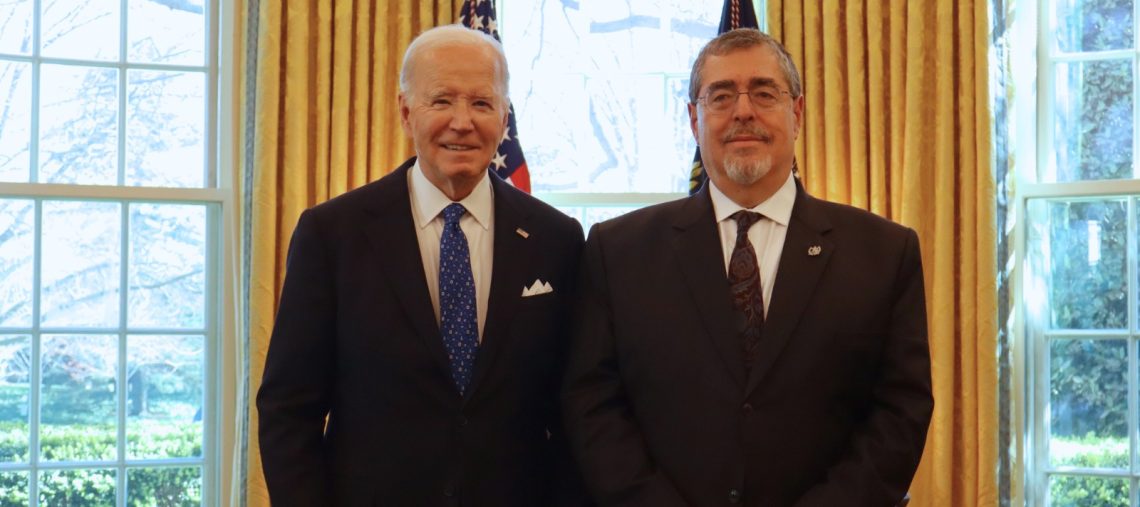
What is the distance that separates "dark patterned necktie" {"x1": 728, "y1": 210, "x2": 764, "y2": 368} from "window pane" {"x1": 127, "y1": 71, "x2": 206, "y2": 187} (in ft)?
8.85

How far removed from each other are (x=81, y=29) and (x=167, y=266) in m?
0.91

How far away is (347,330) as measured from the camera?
2.31m

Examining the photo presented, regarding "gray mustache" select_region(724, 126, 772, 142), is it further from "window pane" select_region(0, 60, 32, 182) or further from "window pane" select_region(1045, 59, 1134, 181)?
"window pane" select_region(0, 60, 32, 182)

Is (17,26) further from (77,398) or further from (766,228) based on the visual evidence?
(766,228)

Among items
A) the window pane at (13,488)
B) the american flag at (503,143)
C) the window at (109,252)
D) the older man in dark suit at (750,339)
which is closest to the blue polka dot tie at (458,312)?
the older man in dark suit at (750,339)

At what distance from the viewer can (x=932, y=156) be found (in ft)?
14.2

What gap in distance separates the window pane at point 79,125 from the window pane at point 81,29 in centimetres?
6

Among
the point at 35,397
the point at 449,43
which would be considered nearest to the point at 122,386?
the point at 35,397

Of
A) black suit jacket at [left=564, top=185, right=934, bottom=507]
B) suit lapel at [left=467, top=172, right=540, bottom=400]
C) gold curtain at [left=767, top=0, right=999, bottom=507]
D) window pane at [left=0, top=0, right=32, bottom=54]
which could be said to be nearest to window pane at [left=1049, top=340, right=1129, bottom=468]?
gold curtain at [left=767, top=0, right=999, bottom=507]

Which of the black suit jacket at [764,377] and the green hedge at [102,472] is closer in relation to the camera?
the black suit jacket at [764,377]

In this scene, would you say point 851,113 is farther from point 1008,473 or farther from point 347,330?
point 347,330

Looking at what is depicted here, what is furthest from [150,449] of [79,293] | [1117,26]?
[1117,26]

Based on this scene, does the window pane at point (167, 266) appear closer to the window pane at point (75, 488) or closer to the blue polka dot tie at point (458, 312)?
the window pane at point (75, 488)

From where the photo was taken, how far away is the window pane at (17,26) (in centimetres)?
433
